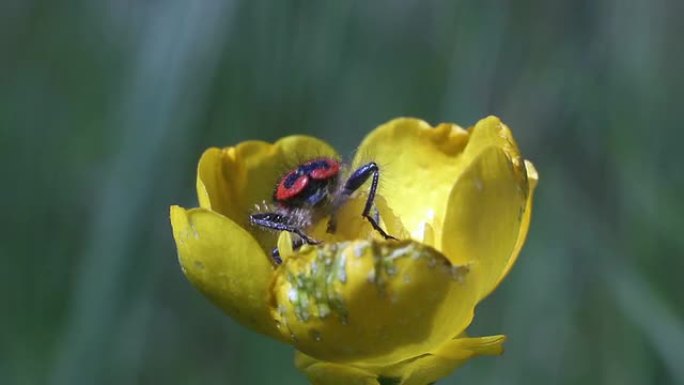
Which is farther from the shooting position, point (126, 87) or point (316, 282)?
point (126, 87)

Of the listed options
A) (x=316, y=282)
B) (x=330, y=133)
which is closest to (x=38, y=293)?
(x=330, y=133)

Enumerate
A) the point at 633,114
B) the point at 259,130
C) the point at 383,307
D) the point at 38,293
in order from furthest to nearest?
the point at 259,130 < the point at 38,293 < the point at 633,114 < the point at 383,307

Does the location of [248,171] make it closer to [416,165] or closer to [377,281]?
[416,165]

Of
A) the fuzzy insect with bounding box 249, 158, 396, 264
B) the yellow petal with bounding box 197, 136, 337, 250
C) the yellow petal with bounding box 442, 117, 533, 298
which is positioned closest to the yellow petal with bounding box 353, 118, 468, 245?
the yellow petal with bounding box 197, 136, 337, 250

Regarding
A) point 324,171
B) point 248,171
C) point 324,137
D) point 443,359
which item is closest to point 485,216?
point 443,359

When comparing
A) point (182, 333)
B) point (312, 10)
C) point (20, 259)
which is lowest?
point (182, 333)

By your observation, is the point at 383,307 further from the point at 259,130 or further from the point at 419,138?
the point at 259,130

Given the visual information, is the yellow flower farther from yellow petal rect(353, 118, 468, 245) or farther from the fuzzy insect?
yellow petal rect(353, 118, 468, 245)
